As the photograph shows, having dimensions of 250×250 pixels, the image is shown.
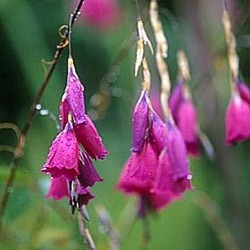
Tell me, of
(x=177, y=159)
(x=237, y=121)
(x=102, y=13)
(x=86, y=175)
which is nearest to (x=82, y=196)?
(x=86, y=175)

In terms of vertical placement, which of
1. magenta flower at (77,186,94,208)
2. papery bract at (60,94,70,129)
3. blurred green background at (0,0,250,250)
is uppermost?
papery bract at (60,94,70,129)

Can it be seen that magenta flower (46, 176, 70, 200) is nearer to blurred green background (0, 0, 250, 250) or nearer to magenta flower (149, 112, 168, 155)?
magenta flower (149, 112, 168, 155)

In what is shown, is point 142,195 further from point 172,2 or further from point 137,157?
point 172,2

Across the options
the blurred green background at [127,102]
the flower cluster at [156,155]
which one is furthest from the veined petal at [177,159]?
the blurred green background at [127,102]

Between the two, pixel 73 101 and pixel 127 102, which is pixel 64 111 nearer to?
pixel 73 101

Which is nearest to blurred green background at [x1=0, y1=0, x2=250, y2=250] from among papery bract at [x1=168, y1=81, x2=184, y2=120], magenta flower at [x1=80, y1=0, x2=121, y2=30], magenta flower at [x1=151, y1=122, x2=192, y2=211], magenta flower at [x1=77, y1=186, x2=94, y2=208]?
magenta flower at [x1=80, y1=0, x2=121, y2=30]
